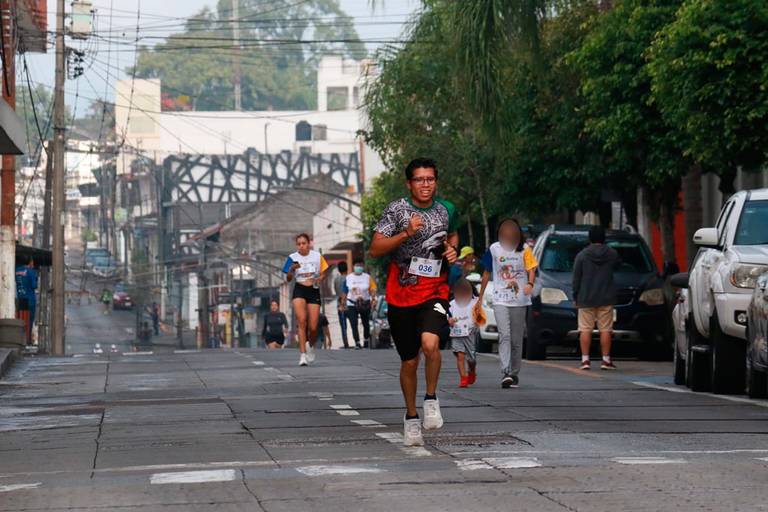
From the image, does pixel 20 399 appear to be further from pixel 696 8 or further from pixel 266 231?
pixel 266 231

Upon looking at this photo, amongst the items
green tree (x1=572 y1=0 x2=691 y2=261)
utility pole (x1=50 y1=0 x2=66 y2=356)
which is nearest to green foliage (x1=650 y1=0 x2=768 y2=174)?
green tree (x1=572 y1=0 x2=691 y2=261)

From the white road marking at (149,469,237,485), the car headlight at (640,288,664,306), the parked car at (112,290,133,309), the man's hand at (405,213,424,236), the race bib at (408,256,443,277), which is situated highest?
the man's hand at (405,213,424,236)

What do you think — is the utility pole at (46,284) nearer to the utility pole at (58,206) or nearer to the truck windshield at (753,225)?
the utility pole at (58,206)

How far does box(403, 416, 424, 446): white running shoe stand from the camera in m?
11.2

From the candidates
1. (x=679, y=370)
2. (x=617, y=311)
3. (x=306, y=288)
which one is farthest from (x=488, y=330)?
(x=679, y=370)

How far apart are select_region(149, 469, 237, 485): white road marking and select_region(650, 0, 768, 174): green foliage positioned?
51.0 feet

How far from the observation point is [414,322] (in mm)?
12078

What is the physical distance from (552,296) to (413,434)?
14.2 m

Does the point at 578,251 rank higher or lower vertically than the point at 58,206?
lower

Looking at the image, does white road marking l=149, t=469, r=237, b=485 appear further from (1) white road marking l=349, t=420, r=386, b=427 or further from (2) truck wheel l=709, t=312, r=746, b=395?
(2) truck wheel l=709, t=312, r=746, b=395

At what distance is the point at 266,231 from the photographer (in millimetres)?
103875

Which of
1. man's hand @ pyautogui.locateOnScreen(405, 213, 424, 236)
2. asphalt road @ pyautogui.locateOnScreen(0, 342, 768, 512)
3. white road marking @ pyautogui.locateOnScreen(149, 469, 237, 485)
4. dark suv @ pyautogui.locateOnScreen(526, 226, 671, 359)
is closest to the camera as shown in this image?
asphalt road @ pyautogui.locateOnScreen(0, 342, 768, 512)

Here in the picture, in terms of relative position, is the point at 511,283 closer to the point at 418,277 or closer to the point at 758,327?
the point at 758,327

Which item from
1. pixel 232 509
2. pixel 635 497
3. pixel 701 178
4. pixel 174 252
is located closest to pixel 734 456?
pixel 635 497
